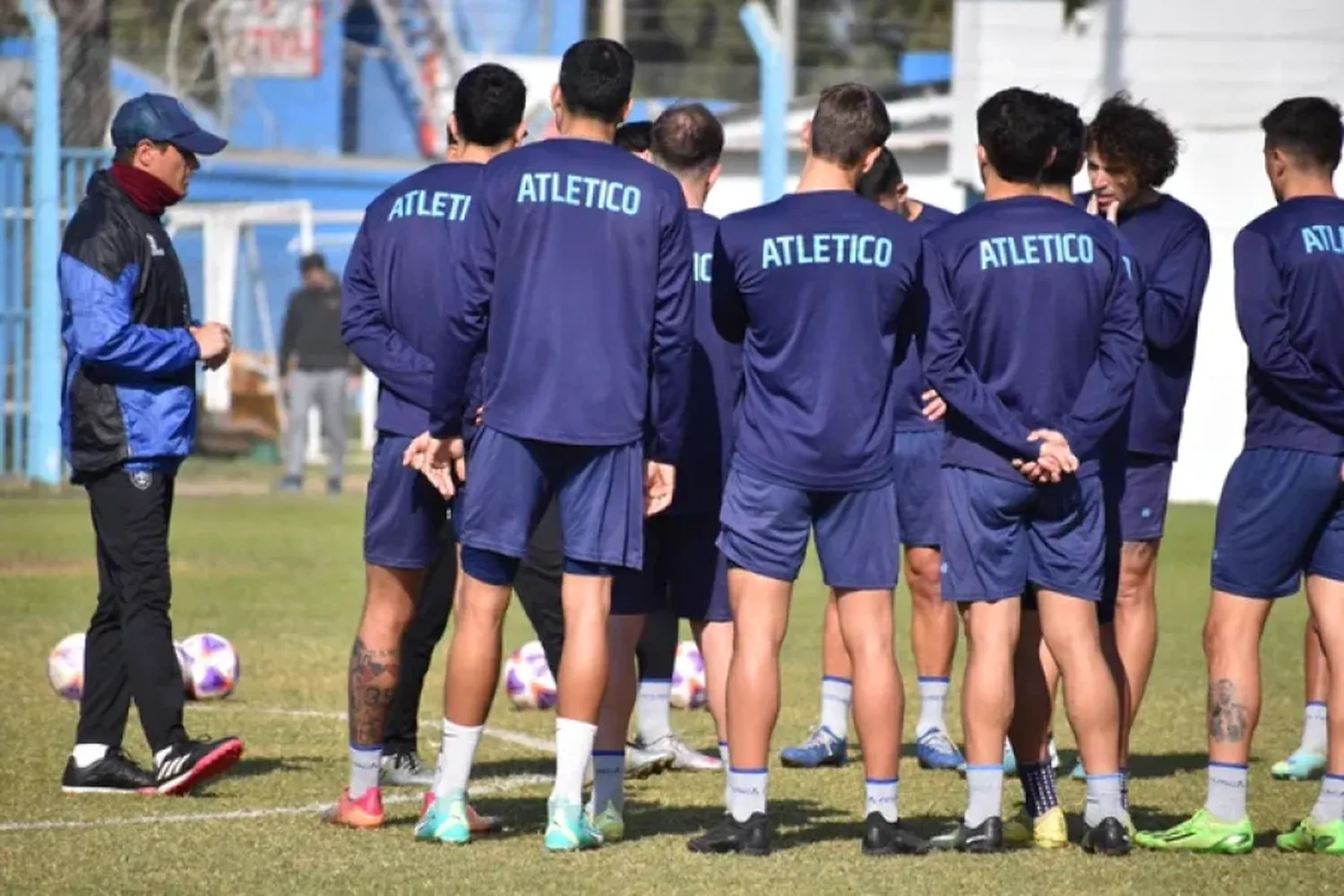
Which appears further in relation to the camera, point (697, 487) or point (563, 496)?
point (697, 487)

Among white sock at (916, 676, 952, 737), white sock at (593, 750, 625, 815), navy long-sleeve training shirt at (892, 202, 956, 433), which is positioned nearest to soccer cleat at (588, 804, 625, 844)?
white sock at (593, 750, 625, 815)

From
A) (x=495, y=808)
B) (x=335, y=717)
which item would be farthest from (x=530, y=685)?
(x=495, y=808)

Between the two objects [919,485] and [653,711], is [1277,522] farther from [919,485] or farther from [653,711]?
[653,711]

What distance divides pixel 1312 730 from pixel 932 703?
1.46 metres

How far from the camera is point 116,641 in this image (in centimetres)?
817

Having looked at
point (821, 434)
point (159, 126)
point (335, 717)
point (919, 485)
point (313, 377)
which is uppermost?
point (159, 126)

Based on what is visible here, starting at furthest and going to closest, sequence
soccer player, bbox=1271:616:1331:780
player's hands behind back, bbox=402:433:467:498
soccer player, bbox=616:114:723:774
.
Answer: soccer player, bbox=1271:616:1331:780
soccer player, bbox=616:114:723:774
player's hands behind back, bbox=402:433:467:498

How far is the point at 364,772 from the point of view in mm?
7371

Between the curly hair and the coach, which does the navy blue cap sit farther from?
the curly hair

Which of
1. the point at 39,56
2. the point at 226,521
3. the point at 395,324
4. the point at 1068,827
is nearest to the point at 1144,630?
the point at 1068,827

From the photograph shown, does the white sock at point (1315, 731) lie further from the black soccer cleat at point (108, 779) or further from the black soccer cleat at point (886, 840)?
the black soccer cleat at point (108, 779)

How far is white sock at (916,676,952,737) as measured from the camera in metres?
9.17

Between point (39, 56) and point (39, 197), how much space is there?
1.35m

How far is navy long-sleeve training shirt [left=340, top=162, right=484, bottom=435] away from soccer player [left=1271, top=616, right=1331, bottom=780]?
138 inches
